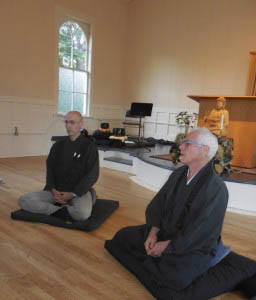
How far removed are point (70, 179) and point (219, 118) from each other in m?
2.48

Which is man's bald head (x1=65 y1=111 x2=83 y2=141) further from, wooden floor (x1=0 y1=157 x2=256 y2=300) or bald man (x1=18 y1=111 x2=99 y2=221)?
wooden floor (x1=0 y1=157 x2=256 y2=300)

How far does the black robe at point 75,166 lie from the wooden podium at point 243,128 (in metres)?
2.58

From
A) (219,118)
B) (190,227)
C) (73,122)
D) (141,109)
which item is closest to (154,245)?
(190,227)

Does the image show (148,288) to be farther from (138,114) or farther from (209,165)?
(138,114)

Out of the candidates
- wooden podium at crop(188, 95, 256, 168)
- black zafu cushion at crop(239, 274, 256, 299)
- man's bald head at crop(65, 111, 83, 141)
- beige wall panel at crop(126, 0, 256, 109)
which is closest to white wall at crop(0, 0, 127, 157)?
beige wall panel at crop(126, 0, 256, 109)

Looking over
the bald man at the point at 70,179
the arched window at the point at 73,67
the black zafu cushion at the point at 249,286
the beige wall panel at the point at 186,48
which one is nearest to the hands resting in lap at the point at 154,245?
the black zafu cushion at the point at 249,286

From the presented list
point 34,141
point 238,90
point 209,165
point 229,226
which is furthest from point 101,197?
point 238,90

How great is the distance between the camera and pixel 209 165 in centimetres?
169

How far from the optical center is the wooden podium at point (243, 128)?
4277mm

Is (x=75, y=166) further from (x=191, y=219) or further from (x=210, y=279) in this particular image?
(x=210, y=279)

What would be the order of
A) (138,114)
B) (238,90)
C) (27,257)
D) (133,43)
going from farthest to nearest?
(133,43)
(138,114)
(238,90)
(27,257)

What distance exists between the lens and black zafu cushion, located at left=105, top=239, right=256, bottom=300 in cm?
163

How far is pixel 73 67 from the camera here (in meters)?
7.04

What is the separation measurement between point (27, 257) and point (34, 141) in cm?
458
